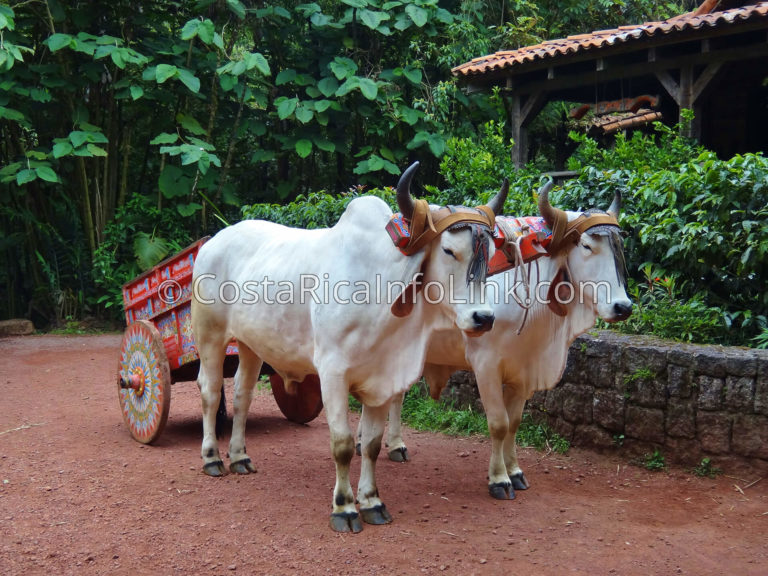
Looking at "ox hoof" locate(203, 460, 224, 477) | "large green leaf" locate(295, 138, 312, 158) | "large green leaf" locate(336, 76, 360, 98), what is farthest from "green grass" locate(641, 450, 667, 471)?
"large green leaf" locate(295, 138, 312, 158)

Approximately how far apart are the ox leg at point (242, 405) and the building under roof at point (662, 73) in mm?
5751

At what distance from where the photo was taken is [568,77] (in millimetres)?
9391

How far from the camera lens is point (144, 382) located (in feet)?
17.4

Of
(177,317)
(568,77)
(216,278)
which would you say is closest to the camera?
(216,278)

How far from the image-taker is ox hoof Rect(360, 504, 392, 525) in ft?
12.8

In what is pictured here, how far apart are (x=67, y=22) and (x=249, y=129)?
3.23 meters

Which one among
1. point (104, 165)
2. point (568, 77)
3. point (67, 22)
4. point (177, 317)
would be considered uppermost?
point (67, 22)

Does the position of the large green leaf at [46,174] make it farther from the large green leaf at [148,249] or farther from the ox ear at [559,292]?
the ox ear at [559,292]

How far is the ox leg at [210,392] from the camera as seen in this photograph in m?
4.84

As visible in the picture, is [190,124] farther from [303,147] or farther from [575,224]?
A: [575,224]

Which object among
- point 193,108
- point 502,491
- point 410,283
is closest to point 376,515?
point 502,491

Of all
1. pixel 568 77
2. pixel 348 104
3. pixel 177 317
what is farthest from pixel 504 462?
pixel 348 104

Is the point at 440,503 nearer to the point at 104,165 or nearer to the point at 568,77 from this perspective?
the point at 568,77

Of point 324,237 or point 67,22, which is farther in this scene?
point 67,22
